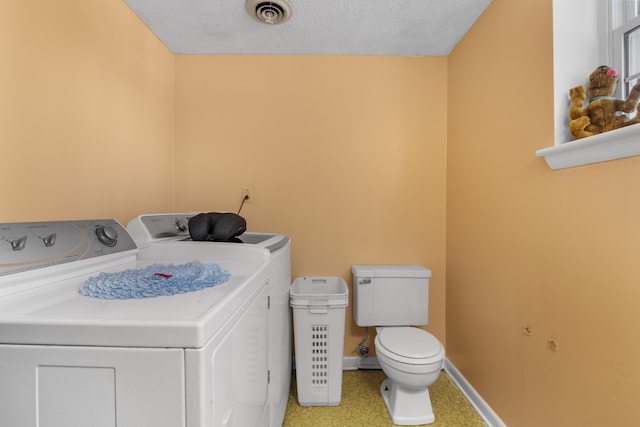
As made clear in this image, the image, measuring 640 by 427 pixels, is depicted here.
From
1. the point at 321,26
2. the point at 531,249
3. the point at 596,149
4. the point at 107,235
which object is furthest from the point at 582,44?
the point at 107,235

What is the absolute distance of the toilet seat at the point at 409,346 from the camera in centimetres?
139

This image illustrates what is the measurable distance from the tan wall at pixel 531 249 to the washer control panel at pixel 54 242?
5.53 ft

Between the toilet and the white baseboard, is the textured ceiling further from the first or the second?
the white baseboard

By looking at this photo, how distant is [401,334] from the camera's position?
161 centimetres

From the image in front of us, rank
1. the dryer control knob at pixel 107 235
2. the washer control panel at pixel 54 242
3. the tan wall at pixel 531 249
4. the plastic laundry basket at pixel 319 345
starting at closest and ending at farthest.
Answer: the washer control panel at pixel 54 242 → the tan wall at pixel 531 249 → the dryer control knob at pixel 107 235 → the plastic laundry basket at pixel 319 345

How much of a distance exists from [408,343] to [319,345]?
0.49 meters

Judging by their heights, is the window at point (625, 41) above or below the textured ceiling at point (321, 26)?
below

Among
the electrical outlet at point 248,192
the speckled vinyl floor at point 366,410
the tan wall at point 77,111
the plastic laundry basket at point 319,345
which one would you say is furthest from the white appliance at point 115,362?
the electrical outlet at point 248,192

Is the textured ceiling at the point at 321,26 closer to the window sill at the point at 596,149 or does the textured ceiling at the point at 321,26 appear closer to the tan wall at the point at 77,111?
the tan wall at the point at 77,111

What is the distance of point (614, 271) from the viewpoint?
0.89 meters

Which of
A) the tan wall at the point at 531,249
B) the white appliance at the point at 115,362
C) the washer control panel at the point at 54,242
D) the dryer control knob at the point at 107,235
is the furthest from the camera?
the dryer control knob at the point at 107,235

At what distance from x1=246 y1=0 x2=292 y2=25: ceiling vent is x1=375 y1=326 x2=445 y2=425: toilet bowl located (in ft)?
6.09

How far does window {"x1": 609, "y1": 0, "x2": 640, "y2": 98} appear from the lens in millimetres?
1046

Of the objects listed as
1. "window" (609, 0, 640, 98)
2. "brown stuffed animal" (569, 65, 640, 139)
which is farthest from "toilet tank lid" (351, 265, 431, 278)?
"window" (609, 0, 640, 98)
